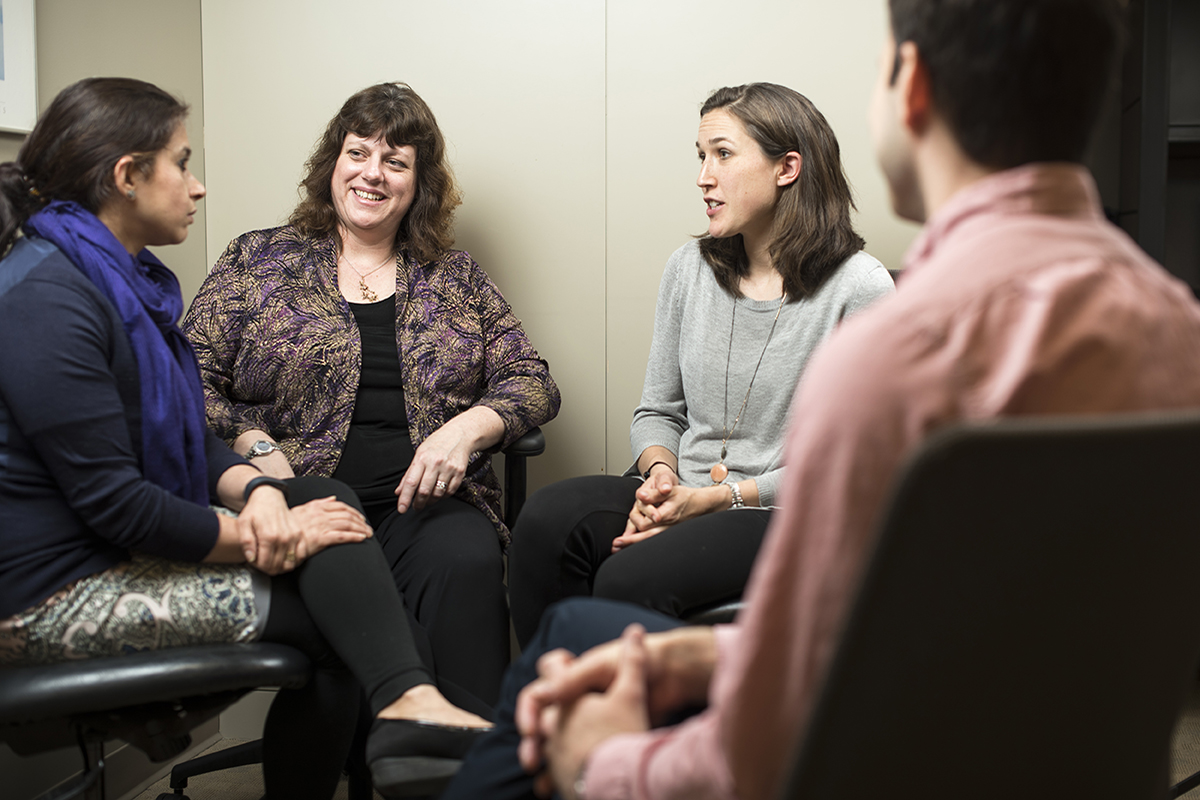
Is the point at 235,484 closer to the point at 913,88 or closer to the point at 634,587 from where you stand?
the point at 634,587

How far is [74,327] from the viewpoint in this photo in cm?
127

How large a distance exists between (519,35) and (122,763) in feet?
6.66

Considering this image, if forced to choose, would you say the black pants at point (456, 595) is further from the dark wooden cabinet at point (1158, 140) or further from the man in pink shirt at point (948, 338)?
the dark wooden cabinet at point (1158, 140)

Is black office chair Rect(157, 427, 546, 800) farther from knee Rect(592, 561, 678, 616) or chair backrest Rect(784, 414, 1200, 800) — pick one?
chair backrest Rect(784, 414, 1200, 800)

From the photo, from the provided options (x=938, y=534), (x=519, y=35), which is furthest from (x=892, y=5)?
(x=519, y=35)

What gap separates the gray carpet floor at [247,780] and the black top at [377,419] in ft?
2.49

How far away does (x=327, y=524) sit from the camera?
4.82 ft

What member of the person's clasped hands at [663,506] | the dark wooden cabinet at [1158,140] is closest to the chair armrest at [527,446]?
A: the person's clasped hands at [663,506]

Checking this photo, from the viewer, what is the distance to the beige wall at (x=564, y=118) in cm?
238

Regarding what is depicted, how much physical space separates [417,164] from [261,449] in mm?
787

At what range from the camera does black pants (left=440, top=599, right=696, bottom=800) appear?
2.83ft

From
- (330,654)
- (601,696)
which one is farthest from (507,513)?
(601,696)

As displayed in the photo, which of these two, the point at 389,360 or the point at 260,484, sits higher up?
the point at 389,360

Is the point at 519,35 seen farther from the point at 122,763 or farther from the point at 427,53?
the point at 122,763
